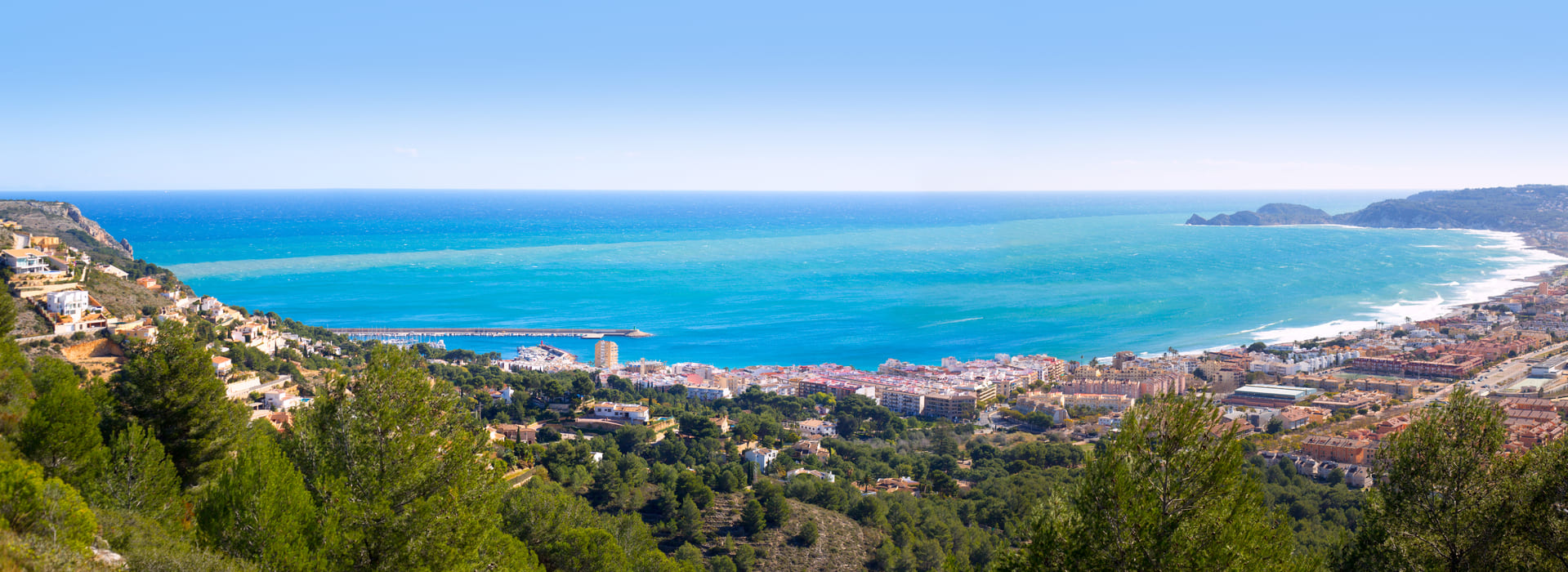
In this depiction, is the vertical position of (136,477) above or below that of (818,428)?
above

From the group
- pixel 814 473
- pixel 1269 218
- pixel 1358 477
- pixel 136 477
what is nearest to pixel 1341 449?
pixel 1358 477

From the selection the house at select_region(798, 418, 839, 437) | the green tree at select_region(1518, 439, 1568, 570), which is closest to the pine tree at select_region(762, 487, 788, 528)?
the house at select_region(798, 418, 839, 437)

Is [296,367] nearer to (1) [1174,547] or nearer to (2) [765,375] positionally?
(2) [765,375]

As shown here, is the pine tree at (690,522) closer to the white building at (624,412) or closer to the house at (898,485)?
the house at (898,485)

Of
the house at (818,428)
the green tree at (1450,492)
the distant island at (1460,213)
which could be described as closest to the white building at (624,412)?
the house at (818,428)

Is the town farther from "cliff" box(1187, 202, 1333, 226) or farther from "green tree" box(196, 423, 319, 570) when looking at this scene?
"cliff" box(1187, 202, 1333, 226)

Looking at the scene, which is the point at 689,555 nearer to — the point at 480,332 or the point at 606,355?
the point at 606,355
